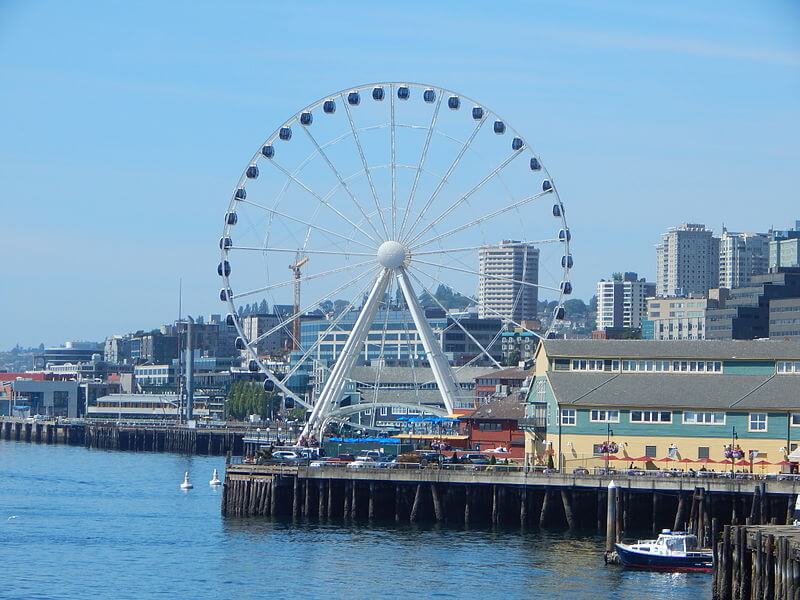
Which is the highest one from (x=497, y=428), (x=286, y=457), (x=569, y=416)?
(x=569, y=416)

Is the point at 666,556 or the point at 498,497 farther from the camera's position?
the point at 498,497

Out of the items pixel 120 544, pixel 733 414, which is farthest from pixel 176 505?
pixel 733 414

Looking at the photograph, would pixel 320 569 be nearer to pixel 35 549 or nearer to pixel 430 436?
pixel 35 549

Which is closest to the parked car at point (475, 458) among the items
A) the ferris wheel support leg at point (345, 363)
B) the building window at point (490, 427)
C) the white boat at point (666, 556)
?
the building window at point (490, 427)

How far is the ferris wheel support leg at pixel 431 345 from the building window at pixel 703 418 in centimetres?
2794

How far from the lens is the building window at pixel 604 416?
311 ft

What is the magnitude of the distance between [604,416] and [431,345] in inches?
1020

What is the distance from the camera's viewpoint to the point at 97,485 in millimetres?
128375

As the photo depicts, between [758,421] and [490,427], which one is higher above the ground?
[758,421]

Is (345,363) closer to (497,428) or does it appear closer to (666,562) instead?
(497,428)

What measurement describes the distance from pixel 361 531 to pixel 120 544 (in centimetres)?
1098

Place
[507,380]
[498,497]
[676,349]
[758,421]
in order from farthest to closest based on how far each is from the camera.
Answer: [507,380], [676,349], [758,421], [498,497]

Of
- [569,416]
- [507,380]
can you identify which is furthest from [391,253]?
[507,380]

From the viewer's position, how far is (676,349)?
100312 mm
